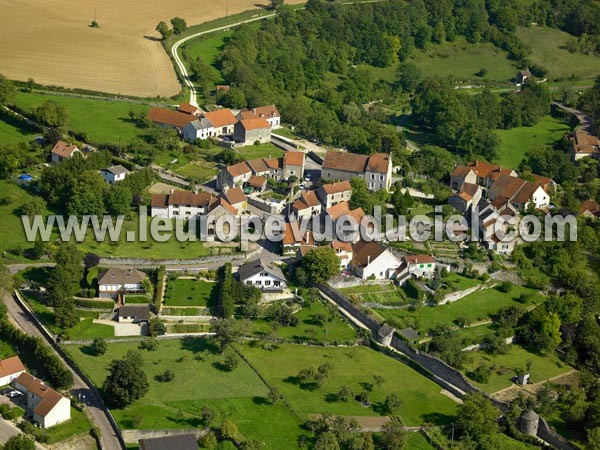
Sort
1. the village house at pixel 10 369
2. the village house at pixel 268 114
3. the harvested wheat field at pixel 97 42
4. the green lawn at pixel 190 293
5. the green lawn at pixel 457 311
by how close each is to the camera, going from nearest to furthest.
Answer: the village house at pixel 10 369 < the green lawn at pixel 190 293 < the green lawn at pixel 457 311 < the village house at pixel 268 114 < the harvested wheat field at pixel 97 42

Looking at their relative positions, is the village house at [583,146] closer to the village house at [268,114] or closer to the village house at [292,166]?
the village house at [268,114]

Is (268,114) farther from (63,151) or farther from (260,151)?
(63,151)

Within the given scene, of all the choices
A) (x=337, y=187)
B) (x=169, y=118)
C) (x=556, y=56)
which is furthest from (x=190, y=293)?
(x=556, y=56)

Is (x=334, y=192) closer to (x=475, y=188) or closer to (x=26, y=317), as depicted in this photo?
(x=475, y=188)

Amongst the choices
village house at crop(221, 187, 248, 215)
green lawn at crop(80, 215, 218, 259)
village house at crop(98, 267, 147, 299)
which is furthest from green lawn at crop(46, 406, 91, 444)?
village house at crop(221, 187, 248, 215)

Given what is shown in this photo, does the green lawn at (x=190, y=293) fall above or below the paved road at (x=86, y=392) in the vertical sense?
above

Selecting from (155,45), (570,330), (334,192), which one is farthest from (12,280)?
(155,45)

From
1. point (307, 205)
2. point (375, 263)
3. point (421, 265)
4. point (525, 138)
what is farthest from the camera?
point (525, 138)

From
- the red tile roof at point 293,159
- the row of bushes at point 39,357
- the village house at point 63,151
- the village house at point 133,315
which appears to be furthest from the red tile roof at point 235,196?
the row of bushes at point 39,357
